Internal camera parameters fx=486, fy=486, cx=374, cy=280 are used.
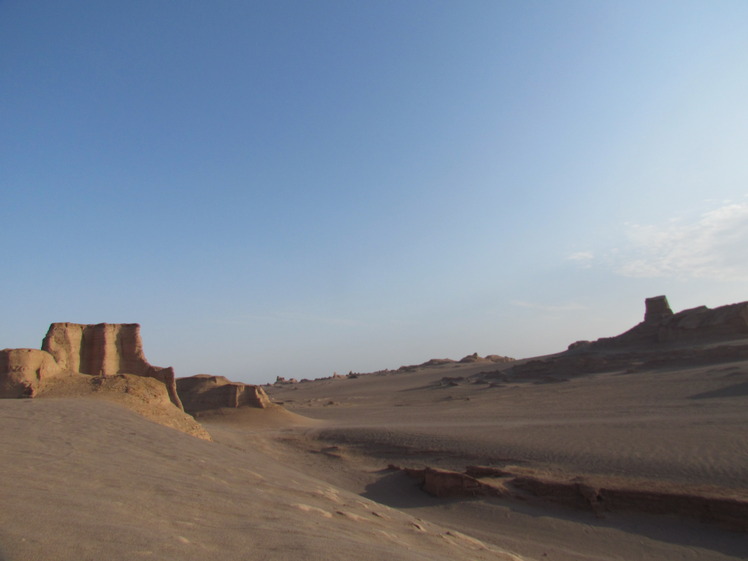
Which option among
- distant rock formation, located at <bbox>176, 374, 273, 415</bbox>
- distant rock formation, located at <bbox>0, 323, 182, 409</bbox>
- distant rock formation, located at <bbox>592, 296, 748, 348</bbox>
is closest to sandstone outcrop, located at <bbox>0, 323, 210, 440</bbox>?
distant rock formation, located at <bbox>0, 323, 182, 409</bbox>

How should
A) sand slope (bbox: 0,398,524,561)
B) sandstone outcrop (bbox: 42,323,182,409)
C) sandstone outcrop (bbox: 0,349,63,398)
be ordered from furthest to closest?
sandstone outcrop (bbox: 42,323,182,409) → sandstone outcrop (bbox: 0,349,63,398) → sand slope (bbox: 0,398,524,561)

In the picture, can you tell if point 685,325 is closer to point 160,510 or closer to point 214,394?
point 214,394

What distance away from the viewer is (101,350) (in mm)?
19016

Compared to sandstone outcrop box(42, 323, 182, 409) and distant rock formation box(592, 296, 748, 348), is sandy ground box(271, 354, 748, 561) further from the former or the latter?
distant rock formation box(592, 296, 748, 348)

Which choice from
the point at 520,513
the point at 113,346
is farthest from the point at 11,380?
the point at 520,513

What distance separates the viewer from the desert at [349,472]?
184 inches

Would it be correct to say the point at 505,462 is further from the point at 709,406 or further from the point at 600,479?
the point at 709,406

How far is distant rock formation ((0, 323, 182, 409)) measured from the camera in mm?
14719

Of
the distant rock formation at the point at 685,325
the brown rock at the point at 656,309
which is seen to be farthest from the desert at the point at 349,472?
the brown rock at the point at 656,309

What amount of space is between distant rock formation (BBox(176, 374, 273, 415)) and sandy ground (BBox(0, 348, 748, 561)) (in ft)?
17.1

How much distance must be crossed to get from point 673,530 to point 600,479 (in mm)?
2471

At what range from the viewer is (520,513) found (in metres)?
10.9

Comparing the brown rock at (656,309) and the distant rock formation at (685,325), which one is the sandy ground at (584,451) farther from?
the brown rock at (656,309)

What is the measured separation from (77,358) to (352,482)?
38.1 feet
